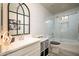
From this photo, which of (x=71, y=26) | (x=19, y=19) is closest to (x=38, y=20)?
(x=19, y=19)

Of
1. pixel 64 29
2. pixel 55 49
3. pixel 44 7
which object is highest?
pixel 44 7

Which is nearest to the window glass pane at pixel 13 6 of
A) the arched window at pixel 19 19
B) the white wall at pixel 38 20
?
the arched window at pixel 19 19

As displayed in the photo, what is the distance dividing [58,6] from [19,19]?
620 millimetres

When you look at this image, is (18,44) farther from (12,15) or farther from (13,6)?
(13,6)

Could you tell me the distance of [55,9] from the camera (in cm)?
167

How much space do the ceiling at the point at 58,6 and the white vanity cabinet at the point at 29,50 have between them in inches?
21.6

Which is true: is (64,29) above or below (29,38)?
above

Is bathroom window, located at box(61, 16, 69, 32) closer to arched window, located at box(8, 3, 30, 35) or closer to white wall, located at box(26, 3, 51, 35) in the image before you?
white wall, located at box(26, 3, 51, 35)

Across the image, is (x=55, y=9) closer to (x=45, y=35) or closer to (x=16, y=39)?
(x=45, y=35)

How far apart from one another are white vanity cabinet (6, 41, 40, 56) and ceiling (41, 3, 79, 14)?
55 centimetres

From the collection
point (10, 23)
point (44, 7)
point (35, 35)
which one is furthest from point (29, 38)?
point (44, 7)

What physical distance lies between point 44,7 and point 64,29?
46 centimetres

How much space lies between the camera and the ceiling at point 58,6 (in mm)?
1610


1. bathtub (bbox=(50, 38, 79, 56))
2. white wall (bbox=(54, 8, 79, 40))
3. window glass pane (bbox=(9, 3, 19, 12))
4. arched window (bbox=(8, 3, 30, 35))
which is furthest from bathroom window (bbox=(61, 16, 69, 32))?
window glass pane (bbox=(9, 3, 19, 12))
